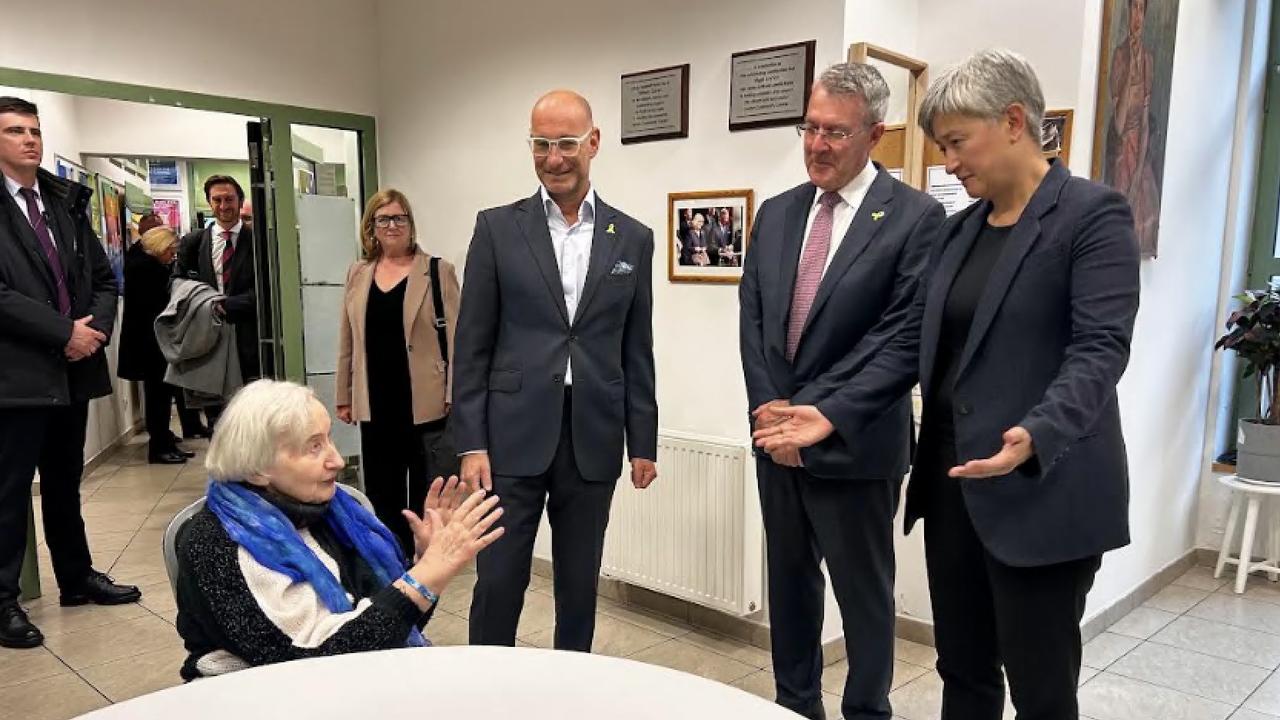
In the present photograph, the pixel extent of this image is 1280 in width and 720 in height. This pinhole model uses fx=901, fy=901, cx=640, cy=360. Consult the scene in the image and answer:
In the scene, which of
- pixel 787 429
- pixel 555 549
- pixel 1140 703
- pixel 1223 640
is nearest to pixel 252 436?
pixel 555 549

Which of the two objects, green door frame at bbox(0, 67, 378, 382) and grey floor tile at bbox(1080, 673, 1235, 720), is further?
green door frame at bbox(0, 67, 378, 382)

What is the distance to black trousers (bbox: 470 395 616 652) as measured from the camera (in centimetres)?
233

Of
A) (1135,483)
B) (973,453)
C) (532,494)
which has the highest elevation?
(973,453)

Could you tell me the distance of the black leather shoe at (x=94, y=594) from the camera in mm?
3527

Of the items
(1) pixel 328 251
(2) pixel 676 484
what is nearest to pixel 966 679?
(2) pixel 676 484

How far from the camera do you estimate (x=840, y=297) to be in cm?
210

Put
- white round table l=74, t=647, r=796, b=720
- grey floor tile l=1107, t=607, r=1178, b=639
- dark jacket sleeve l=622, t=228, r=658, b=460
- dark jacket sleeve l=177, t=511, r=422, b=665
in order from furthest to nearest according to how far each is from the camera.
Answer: grey floor tile l=1107, t=607, r=1178, b=639 → dark jacket sleeve l=622, t=228, r=658, b=460 → dark jacket sleeve l=177, t=511, r=422, b=665 → white round table l=74, t=647, r=796, b=720

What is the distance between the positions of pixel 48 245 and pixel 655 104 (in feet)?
7.43

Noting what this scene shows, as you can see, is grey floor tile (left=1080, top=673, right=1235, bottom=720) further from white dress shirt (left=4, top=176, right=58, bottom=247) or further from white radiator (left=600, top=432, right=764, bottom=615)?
white dress shirt (left=4, top=176, right=58, bottom=247)

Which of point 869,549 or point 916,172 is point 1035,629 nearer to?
point 869,549

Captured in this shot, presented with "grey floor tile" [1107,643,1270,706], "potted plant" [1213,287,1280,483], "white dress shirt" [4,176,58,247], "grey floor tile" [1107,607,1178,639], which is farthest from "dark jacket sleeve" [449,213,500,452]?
"potted plant" [1213,287,1280,483]

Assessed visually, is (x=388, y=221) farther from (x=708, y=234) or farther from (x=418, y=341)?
(x=708, y=234)

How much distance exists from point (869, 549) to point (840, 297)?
24.1 inches

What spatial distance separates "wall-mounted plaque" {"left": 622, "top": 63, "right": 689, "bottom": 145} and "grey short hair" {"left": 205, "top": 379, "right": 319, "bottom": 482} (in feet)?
6.81
